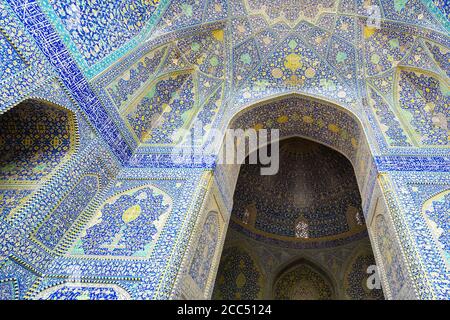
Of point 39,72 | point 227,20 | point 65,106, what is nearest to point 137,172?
point 65,106

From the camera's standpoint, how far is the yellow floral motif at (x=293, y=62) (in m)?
6.82

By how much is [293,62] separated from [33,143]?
5070 millimetres

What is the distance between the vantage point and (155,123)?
6320 mm

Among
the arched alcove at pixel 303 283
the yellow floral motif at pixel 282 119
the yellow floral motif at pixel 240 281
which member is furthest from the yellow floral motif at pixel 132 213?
the arched alcove at pixel 303 283

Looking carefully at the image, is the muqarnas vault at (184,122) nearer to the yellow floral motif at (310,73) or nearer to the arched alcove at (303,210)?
the yellow floral motif at (310,73)

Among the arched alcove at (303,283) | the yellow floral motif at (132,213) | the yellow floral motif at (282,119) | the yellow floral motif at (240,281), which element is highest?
the yellow floral motif at (282,119)

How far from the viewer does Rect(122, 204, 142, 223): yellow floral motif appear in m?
4.71

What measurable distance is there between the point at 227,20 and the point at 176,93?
1787mm

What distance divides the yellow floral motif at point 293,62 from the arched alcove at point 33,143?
4403 millimetres

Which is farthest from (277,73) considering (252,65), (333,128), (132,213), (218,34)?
(132,213)

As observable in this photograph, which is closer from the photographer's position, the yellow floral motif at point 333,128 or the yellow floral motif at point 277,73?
the yellow floral motif at point 333,128

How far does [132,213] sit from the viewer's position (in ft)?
15.8

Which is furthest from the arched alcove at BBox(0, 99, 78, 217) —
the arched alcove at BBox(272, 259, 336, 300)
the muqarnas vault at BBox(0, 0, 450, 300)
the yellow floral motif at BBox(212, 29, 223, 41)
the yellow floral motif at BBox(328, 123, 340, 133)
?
the arched alcove at BBox(272, 259, 336, 300)

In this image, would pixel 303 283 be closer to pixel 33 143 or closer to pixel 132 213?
pixel 132 213
